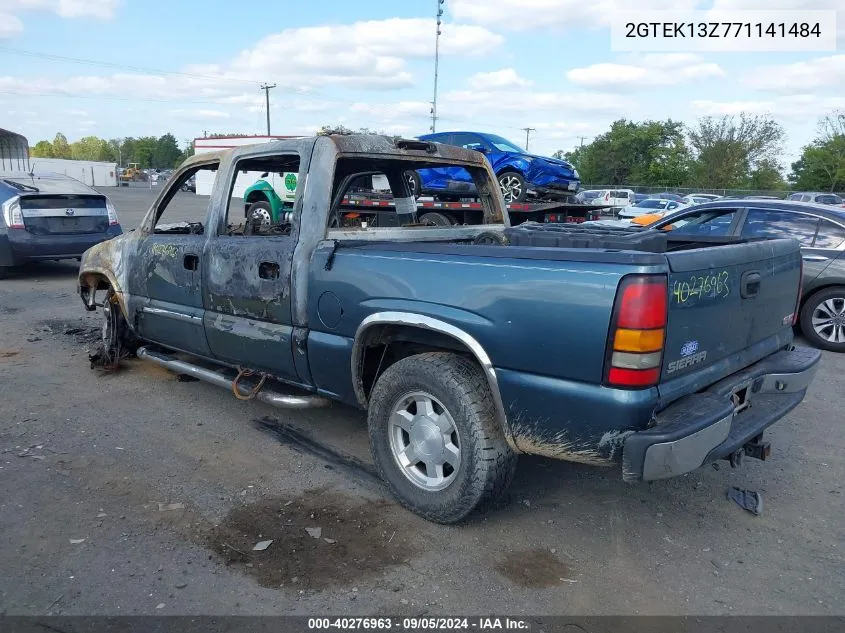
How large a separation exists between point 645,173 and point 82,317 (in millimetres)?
64989

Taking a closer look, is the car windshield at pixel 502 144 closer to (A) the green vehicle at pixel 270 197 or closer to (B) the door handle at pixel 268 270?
(A) the green vehicle at pixel 270 197

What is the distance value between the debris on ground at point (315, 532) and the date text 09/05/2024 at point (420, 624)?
23.8 inches

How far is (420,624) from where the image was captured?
2.56 metres

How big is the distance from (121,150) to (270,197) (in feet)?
508

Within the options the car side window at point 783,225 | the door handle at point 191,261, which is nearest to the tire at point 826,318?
the car side window at point 783,225

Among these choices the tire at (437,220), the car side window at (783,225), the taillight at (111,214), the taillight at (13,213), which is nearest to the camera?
the tire at (437,220)

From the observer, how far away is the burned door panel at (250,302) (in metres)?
3.84

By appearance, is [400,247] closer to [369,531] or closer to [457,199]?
[369,531]

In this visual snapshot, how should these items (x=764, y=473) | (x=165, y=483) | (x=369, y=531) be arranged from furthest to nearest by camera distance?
(x=764, y=473)
(x=165, y=483)
(x=369, y=531)

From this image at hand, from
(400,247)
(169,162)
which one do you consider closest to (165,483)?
(400,247)

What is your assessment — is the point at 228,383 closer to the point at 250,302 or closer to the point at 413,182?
the point at 250,302

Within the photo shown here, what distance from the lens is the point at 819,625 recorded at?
257 centimetres

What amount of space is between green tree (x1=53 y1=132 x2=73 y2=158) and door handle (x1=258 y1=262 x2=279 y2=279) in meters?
153

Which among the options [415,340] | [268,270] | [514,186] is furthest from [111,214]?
[415,340]
